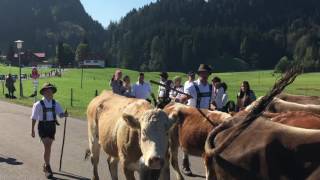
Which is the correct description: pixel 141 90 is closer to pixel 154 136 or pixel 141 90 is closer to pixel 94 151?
pixel 94 151

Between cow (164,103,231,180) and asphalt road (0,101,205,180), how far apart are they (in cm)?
84

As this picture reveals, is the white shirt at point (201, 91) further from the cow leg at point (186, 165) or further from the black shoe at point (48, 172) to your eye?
the black shoe at point (48, 172)

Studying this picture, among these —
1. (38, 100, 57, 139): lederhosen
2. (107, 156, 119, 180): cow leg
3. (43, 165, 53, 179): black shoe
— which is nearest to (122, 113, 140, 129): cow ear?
(107, 156, 119, 180): cow leg

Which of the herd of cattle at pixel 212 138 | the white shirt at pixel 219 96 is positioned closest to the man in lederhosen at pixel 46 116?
the herd of cattle at pixel 212 138

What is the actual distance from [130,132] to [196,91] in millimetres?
4687

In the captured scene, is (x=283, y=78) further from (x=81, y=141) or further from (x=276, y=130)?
(x=81, y=141)

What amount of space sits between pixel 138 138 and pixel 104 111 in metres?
2.37

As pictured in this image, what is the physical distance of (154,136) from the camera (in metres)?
5.82

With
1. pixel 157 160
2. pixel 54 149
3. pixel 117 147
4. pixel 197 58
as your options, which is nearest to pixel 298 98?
pixel 117 147

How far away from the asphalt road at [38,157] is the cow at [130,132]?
1196mm

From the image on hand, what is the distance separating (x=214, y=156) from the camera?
443cm

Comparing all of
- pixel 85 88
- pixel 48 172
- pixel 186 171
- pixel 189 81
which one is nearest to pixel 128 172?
pixel 186 171

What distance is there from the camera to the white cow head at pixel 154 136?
564cm

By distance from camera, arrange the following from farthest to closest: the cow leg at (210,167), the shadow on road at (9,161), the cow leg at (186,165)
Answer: the shadow on road at (9,161) < the cow leg at (186,165) < the cow leg at (210,167)
